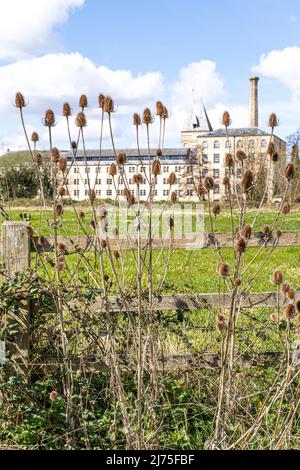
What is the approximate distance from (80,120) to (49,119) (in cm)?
16

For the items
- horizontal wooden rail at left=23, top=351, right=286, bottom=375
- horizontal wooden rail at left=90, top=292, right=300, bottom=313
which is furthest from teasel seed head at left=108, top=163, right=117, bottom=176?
horizontal wooden rail at left=23, top=351, right=286, bottom=375

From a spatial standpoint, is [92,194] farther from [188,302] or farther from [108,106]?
[188,302]

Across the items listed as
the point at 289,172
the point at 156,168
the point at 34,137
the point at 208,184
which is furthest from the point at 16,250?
the point at 289,172

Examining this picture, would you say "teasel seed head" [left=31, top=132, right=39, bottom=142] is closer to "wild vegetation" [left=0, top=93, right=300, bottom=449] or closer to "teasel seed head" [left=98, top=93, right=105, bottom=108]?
"wild vegetation" [left=0, top=93, right=300, bottom=449]

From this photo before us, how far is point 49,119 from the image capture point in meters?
3.15

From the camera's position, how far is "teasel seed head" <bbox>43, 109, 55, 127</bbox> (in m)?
3.14

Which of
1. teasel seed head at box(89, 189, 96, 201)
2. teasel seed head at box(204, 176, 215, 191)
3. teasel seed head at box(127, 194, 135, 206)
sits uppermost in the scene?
teasel seed head at box(204, 176, 215, 191)

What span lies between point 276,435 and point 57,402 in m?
1.31

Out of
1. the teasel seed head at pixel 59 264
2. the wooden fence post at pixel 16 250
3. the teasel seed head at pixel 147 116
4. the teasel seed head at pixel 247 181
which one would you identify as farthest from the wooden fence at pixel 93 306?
the teasel seed head at pixel 247 181

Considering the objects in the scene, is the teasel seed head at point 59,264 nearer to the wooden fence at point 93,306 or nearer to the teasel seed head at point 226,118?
the wooden fence at point 93,306

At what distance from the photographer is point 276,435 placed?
305 centimetres

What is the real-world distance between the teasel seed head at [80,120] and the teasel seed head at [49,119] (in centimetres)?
13

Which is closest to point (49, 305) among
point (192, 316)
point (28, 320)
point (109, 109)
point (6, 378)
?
point (28, 320)

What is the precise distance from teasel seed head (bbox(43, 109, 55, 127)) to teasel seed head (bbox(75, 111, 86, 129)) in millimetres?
127
